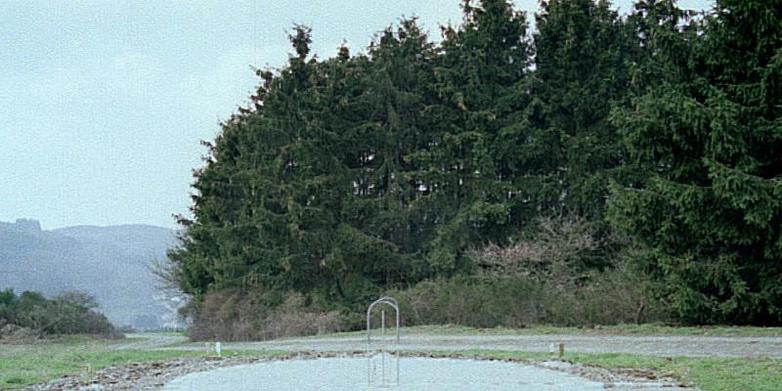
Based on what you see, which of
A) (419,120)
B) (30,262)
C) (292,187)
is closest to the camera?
(292,187)

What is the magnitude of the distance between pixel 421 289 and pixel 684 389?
59.1ft

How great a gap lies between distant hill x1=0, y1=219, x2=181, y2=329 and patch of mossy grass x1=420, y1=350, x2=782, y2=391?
1436 inches

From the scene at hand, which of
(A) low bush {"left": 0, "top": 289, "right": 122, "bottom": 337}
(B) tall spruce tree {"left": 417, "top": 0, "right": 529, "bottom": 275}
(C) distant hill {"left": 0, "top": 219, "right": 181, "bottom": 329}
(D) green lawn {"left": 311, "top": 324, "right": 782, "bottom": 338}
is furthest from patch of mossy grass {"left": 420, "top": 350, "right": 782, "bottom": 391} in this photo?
(C) distant hill {"left": 0, "top": 219, "right": 181, "bottom": 329}

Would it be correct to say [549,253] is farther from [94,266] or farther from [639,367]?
[94,266]

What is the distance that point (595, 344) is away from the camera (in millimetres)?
17016

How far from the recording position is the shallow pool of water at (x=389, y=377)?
11.2 meters

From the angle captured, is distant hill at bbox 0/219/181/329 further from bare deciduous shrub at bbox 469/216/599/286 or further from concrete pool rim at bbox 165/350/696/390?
concrete pool rim at bbox 165/350/696/390

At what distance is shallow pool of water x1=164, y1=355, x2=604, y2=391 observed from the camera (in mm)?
11164

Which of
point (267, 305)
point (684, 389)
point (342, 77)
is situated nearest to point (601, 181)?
point (342, 77)

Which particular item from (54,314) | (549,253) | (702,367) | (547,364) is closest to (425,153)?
(549,253)

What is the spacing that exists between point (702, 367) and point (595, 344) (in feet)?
17.1

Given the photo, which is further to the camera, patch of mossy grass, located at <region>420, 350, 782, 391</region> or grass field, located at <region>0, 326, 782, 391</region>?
grass field, located at <region>0, 326, 782, 391</region>

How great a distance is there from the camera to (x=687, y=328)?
19.2 metres

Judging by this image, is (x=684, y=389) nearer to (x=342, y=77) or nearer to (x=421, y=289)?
(x=421, y=289)
